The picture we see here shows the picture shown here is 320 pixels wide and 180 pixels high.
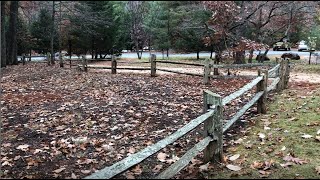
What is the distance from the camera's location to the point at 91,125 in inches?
290

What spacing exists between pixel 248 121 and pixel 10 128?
481cm

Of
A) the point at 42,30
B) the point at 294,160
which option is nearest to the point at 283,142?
the point at 294,160

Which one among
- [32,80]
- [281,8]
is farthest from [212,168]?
[281,8]

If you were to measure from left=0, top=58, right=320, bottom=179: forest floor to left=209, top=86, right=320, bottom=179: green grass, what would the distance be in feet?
1.07

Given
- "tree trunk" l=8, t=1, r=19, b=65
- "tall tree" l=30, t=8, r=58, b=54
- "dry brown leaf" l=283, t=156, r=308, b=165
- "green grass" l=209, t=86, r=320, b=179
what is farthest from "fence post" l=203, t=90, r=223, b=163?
"tall tree" l=30, t=8, r=58, b=54

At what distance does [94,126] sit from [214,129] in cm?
324

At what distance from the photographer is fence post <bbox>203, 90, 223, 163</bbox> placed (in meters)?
4.71

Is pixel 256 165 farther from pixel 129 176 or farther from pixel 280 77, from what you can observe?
pixel 280 77

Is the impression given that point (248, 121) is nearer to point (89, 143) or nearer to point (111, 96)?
point (89, 143)

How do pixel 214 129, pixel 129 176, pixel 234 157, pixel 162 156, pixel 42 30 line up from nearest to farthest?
pixel 129 176 → pixel 214 129 → pixel 234 157 → pixel 162 156 → pixel 42 30

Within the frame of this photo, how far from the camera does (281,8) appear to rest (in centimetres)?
2448

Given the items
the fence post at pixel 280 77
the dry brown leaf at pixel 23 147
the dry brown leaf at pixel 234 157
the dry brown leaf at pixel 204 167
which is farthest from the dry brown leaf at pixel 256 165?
the fence post at pixel 280 77

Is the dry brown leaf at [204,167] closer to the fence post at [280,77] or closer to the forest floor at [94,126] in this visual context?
the forest floor at [94,126]

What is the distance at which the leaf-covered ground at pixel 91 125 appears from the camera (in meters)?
5.11
